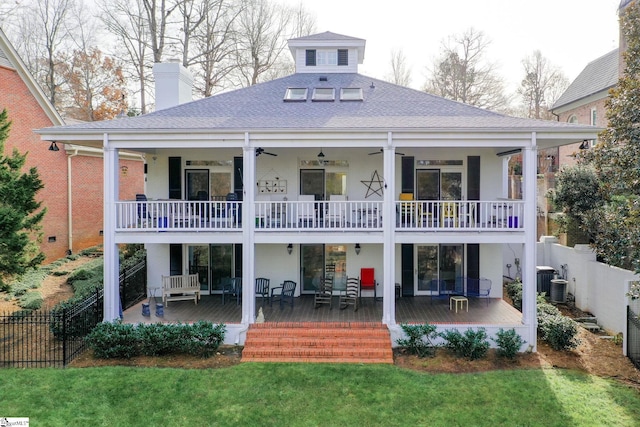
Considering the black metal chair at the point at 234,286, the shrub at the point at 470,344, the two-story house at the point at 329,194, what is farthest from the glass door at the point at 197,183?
the shrub at the point at 470,344

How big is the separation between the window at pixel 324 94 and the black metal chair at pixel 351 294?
6209mm

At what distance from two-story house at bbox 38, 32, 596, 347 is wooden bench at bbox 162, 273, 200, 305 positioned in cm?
40

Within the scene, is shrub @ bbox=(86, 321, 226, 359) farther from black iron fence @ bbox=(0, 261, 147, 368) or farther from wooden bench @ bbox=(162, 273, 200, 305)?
wooden bench @ bbox=(162, 273, 200, 305)

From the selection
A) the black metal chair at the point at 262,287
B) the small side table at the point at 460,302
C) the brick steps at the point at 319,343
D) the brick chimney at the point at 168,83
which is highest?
the brick chimney at the point at 168,83

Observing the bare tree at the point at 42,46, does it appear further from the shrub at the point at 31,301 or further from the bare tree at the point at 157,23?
the shrub at the point at 31,301

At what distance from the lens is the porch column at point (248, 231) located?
11.3 meters

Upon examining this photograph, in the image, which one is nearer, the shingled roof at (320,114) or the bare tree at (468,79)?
the shingled roof at (320,114)

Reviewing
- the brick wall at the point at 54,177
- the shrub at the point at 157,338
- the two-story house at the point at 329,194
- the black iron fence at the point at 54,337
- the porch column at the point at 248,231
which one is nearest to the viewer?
the black iron fence at the point at 54,337

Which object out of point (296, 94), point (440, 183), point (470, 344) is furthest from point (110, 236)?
point (440, 183)

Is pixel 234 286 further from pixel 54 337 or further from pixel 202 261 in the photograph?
pixel 54 337

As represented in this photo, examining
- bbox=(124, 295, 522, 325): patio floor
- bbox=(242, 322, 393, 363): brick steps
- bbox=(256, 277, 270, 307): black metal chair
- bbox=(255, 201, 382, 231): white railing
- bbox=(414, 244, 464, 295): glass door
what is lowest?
bbox=(242, 322, 393, 363): brick steps

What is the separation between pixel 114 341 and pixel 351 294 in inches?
278

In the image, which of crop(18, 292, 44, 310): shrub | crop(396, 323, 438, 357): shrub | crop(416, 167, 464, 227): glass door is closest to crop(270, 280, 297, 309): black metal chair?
crop(396, 323, 438, 357): shrub

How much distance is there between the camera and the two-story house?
11.1 meters
